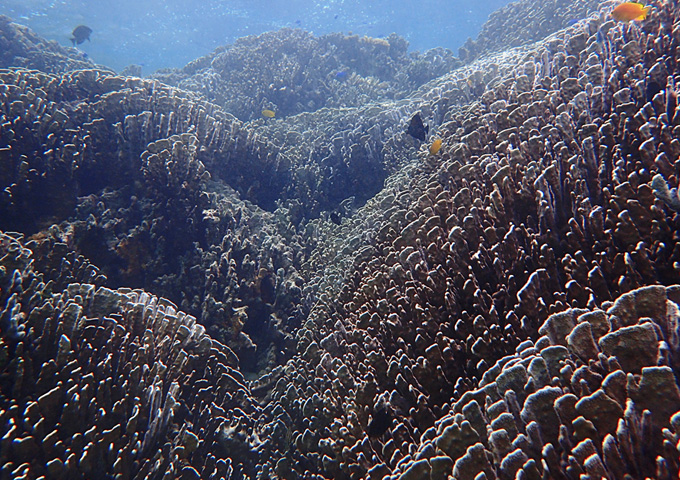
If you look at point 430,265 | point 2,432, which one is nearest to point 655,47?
point 430,265

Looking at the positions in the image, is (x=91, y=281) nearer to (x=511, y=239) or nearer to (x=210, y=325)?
(x=210, y=325)

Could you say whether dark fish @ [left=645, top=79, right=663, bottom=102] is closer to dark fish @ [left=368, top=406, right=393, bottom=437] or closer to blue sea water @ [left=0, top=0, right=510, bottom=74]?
dark fish @ [left=368, top=406, right=393, bottom=437]

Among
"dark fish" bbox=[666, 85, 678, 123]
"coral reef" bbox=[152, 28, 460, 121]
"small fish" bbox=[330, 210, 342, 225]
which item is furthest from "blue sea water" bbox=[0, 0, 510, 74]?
"dark fish" bbox=[666, 85, 678, 123]

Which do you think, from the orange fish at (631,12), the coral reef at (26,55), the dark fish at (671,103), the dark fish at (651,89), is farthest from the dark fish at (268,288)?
the coral reef at (26,55)

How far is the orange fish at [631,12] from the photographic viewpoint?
427 cm

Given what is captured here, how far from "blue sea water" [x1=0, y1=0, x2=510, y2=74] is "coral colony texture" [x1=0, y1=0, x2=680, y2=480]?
21.4 meters

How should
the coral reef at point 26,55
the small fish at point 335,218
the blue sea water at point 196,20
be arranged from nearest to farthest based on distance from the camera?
the small fish at point 335,218 → the coral reef at point 26,55 → the blue sea water at point 196,20

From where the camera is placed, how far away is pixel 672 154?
2.19 metres

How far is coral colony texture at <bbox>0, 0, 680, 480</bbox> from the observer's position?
1.52m

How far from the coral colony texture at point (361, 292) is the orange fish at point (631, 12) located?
7.0 inches

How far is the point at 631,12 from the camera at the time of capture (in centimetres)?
432

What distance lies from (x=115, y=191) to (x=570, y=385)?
6.65 metres

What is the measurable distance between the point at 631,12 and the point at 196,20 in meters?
51.1

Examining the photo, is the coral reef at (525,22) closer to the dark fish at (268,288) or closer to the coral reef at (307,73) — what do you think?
the coral reef at (307,73)
